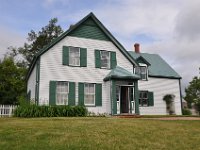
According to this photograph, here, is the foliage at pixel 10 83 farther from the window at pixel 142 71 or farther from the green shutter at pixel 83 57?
the window at pixel 142 71

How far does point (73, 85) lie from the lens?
62.6 feet

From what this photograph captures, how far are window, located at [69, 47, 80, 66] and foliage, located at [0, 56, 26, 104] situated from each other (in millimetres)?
8511

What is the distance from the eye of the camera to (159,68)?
28062 millimetres

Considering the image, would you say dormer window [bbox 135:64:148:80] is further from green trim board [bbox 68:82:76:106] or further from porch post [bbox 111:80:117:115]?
green trim board [bbox 68:82:76:106]

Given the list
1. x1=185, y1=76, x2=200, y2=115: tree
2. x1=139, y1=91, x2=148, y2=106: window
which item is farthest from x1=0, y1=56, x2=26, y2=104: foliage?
x1=185, y1=76, x2=200, y2=115: tree

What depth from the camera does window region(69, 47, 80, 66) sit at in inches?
771

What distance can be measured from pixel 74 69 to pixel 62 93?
2.02 m

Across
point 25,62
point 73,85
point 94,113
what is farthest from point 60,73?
point 25,62

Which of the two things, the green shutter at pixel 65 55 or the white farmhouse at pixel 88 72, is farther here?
the green shutter at pixel 65 55

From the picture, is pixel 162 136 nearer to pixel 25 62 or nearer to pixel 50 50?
pixel 50 50

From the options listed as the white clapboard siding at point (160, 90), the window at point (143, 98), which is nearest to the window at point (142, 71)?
the white clapboard siding at point (160, 90)

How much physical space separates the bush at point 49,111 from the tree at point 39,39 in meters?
25.4

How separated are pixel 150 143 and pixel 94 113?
11161 millimetres

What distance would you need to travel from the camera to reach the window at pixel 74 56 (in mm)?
19578
